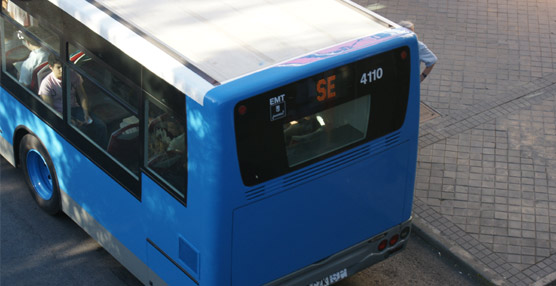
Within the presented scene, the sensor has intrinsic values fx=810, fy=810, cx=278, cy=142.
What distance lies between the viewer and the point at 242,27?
6.84 meters

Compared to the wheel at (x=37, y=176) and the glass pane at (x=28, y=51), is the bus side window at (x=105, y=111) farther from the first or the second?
the wheel at (x=37, y=176)

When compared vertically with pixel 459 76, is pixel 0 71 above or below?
above

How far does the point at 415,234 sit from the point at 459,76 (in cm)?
379

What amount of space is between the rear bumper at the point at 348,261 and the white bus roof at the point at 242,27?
1.93 meters

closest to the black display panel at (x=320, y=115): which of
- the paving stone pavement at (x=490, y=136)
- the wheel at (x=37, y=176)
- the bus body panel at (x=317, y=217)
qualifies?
the bus body panel at (x=317, y=217)

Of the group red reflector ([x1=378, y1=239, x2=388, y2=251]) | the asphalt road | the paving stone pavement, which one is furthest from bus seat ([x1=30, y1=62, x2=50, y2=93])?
the paving stone pavement

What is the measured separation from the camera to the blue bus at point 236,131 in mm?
6188

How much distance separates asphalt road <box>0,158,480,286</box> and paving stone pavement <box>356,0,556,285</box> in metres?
0.29

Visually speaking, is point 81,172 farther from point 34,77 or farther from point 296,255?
point 296,255

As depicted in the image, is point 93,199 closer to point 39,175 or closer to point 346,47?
point 39,175

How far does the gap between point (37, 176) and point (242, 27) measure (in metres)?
3.67

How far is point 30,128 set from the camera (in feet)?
28.6

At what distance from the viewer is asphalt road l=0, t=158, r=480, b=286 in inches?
329

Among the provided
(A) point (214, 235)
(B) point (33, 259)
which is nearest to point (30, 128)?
(B) point (33, 259)
